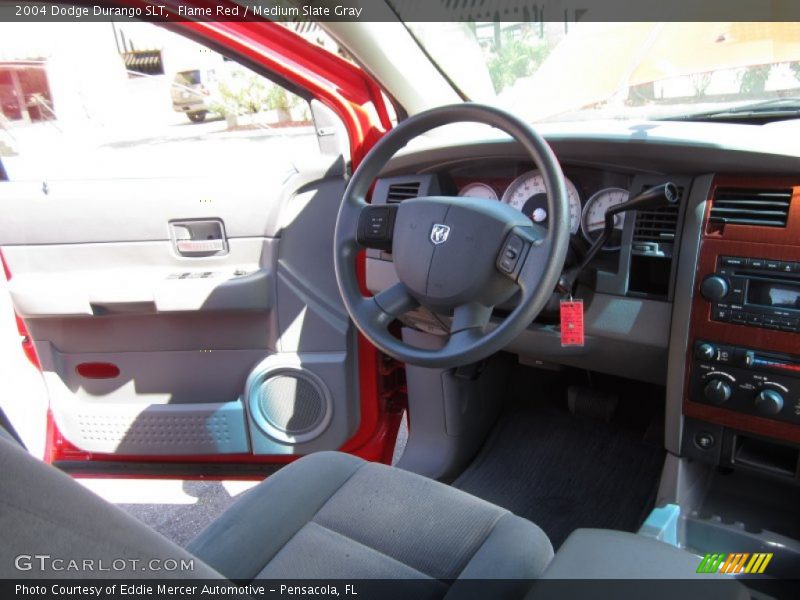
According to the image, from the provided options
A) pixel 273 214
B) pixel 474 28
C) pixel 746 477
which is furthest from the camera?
pixel 273 214

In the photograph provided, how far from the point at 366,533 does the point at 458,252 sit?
56cm

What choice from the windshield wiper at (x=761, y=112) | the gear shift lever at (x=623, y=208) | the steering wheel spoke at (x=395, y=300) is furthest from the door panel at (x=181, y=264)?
the windshield wiper at (x=761, y=112)

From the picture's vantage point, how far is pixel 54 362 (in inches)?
83.6

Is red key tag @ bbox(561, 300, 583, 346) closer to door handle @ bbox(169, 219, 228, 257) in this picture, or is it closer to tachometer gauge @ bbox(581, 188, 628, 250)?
tachometer gauge @ bbox(581, 188, 628, 250)

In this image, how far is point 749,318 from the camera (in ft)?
4.30

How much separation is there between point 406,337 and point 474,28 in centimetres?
93

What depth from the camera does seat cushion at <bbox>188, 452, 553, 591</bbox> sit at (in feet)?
3.65

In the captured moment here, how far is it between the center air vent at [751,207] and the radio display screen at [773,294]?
118mm

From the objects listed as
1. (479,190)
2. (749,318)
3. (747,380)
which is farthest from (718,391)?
(479,190)

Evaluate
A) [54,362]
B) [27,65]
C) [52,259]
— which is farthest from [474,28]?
[54,362]

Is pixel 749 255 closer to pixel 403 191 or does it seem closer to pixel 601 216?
pixel 601 216

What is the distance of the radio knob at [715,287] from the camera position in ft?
4.31

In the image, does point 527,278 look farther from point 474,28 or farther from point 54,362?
point 54,362

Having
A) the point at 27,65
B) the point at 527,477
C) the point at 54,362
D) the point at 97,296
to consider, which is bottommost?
the point at 527,477
